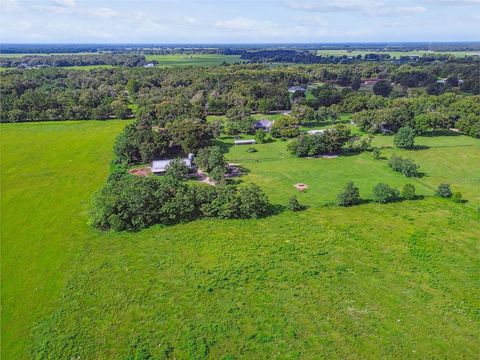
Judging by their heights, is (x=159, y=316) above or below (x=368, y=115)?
below

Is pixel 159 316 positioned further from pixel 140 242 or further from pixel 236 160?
pixel 236 160

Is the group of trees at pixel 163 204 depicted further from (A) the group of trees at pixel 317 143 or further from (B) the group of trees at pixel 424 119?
(B) the group of trees at pixel 424 119

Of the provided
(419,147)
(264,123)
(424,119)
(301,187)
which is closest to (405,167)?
(301,187)

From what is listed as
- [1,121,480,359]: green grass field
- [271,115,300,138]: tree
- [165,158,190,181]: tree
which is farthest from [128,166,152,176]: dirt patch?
[271,115,300,138]: tree

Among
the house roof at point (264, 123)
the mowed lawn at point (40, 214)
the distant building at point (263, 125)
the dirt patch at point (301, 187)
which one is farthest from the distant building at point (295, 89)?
the dirt patch at point (301, 187)

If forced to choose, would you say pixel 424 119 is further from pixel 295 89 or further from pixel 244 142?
pixel 295 89

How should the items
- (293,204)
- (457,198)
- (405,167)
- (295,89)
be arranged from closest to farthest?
(293,204)
(457,198)
(405,167)
(295,89)

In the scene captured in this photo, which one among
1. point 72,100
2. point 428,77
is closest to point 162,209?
point 72,100

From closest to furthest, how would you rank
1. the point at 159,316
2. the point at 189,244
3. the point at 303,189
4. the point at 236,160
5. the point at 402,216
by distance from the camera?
the point at 159,316 < the point at 189,244 < the point at 402,216 < the point at 303,189 < the point at 236,160
